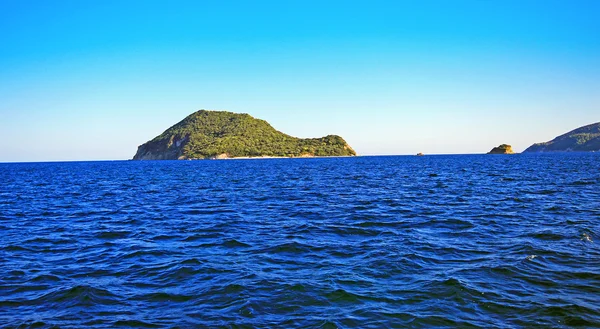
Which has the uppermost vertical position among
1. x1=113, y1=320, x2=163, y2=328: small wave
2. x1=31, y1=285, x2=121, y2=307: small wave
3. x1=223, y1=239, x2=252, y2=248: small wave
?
x1=223, y1=239, x2=252, y2=248: small wave

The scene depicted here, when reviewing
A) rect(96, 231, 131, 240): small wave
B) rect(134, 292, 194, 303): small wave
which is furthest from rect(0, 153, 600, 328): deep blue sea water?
rect(96, 231, 131, 240): small wave

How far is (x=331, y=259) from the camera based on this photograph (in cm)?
1448

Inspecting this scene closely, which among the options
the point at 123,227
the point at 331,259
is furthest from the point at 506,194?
the point at 123,227

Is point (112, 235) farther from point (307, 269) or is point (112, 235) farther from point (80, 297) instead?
point (307, 269)

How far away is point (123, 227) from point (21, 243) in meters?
4.84

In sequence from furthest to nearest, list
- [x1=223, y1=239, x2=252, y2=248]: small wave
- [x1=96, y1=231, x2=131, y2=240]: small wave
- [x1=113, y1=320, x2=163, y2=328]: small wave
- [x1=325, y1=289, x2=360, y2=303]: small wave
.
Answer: [x1=96, y1=231, x2=131, y2=240]: small wave → [x1=223, y1=239, x2=252, y2=248]: small wave → [x1=325, y1=289, x2=360, y2=303]: small wave → [x1=113, y1=320, x2=163, y2=328]: small wave

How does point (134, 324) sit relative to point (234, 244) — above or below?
below

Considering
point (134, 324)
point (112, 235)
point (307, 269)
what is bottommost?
point (134, 324)

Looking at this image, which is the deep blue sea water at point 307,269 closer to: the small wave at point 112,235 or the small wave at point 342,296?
the small wave at point 342,296

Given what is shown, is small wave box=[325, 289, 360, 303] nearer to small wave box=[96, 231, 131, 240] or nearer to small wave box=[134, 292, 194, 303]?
small wave box=[134, 292, 194, 303]

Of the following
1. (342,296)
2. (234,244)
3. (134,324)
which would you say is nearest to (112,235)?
(234,244)

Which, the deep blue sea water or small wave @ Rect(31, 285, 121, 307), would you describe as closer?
the deep blue sea water

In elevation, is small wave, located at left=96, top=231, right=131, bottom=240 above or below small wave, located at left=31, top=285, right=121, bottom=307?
above

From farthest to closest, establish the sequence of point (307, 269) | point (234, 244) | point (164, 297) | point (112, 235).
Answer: point (112, 235) < point (234, 244) < point (307, 269) < point (164, 297)
